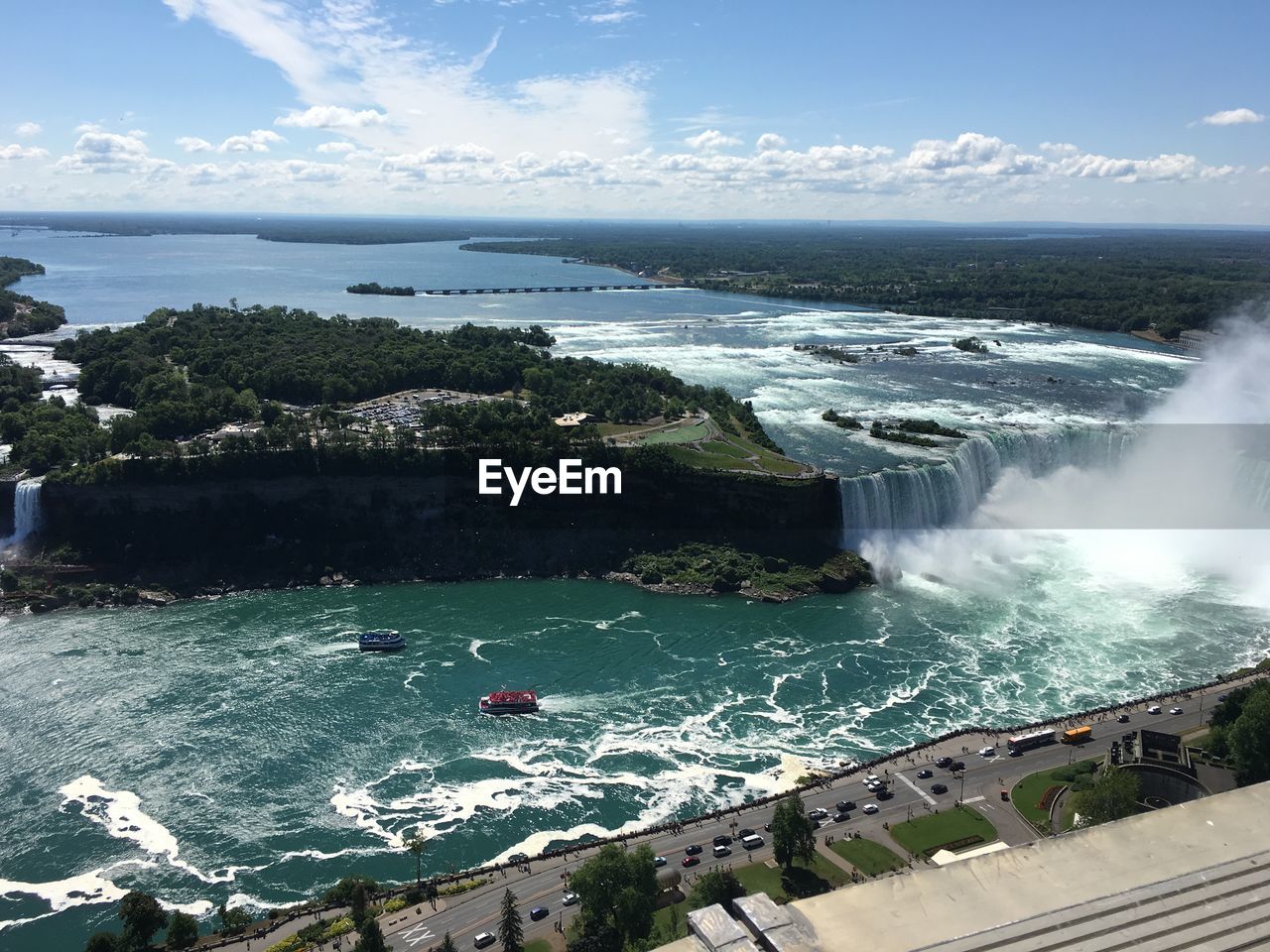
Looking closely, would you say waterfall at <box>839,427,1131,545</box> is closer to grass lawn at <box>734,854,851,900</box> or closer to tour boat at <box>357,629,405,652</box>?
tour boat at <box>357,629,405,652</box>

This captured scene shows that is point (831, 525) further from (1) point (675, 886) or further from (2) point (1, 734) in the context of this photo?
(2) point (1, 734)

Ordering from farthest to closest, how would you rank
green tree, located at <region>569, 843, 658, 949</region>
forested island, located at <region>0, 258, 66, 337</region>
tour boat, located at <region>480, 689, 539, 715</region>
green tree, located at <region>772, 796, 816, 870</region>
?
forested island, located at <region>0, 258, 66, 337</region>, tour boat, located at <region>480, 689, 539, 715</region>, green tree, located at <region>772, 796, 816, 870</region>, green tree, located at <region>569, 843, 658, 949</region>

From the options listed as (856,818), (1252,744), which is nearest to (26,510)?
(856,818)

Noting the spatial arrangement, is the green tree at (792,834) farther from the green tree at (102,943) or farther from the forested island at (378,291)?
the forested island at (378,291)

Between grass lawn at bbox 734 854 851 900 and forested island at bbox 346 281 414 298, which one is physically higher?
forested island at bbox 346 281 414 298

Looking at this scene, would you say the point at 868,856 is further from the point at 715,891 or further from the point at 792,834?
the point at 715,891

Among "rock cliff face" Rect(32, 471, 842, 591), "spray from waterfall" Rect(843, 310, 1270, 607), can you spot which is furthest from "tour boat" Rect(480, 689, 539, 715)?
"spray from waterfall" Rect(843, 310, 1270, 607)
